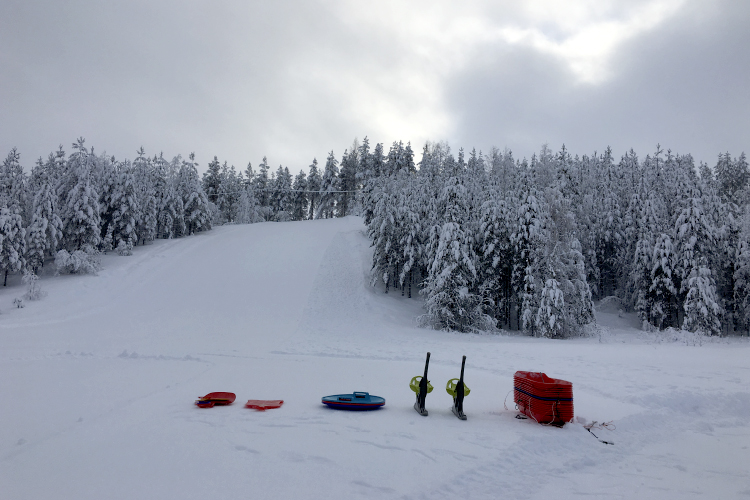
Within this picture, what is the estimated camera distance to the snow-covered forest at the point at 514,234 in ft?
85.4

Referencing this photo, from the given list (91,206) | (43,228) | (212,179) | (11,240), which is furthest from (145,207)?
(212,179)

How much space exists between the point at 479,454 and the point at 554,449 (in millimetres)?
1558

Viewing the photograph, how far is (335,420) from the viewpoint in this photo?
24.8 ft

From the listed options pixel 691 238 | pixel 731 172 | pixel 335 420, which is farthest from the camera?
pixel 731 172

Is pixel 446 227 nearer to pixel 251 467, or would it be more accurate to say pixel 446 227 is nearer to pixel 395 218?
pixel 395 218

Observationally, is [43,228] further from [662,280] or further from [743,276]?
[743,276]

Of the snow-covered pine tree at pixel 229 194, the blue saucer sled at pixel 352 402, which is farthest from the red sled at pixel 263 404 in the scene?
the snow-covered pine tree at pixel 229 194

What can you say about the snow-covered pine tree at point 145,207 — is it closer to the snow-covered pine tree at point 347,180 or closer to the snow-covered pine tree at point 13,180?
the snow-covered pine tree at point 13,180

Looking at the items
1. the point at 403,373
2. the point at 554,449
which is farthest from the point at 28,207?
the point at 554,449

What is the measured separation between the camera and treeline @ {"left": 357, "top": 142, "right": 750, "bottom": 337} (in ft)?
84.7

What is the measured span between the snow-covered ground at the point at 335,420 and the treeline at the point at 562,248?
6517mm

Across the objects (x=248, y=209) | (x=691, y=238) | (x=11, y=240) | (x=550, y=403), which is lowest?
(x=550, y=403)

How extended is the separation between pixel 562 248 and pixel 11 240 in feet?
129

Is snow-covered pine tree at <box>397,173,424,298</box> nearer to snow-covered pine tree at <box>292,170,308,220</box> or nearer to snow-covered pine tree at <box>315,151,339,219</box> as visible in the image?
snow-covered pine tree at <box>315,151,339,219</box>
